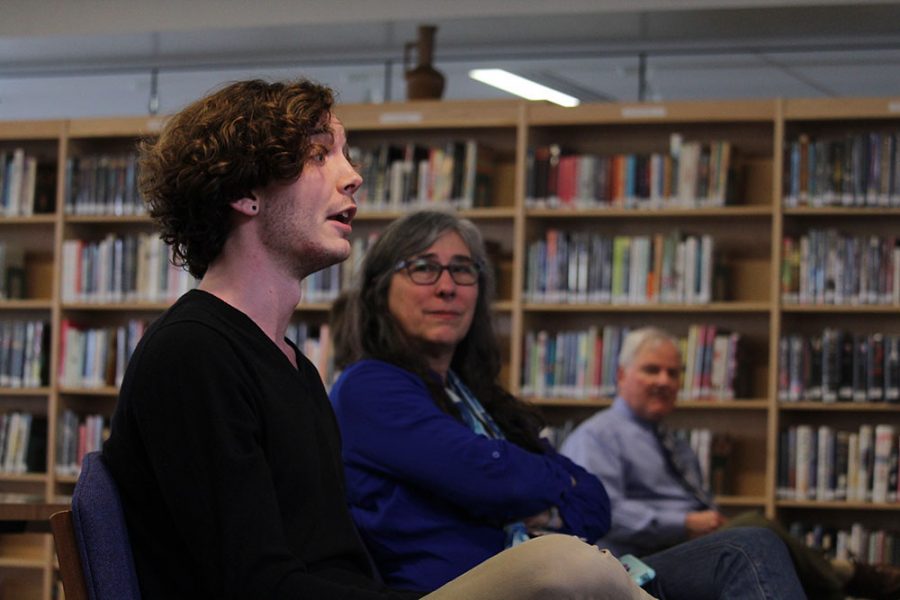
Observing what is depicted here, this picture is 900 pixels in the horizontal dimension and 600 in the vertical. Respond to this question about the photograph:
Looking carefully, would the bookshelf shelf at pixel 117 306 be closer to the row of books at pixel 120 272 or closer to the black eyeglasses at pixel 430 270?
the row of books at pixel 120 272

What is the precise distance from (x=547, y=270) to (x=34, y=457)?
2638 millimetres

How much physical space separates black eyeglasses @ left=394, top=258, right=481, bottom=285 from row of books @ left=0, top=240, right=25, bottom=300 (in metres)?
4.13

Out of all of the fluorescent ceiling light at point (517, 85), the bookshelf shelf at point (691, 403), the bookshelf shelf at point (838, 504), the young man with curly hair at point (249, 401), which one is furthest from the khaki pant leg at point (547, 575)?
the fluorescent ceiling light at point (517, 85)

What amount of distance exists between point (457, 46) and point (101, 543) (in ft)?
19.7

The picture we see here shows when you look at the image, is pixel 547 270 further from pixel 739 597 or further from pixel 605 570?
pixel 605 570

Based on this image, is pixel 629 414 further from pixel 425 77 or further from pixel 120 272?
pixel 120 272

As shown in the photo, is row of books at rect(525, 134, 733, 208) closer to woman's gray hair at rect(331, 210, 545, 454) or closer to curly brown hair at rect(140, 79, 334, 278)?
woman's gray hair at rect(331, 210, 545, 454)

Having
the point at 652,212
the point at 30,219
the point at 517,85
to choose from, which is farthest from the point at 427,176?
the point at 517,85

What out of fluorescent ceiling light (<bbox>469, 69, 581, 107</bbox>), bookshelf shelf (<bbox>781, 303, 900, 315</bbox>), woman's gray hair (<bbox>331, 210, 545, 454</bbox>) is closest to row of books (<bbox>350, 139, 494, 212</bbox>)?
bookshelf shelf (<bbox>781, 303, 900, 315</bbox>)

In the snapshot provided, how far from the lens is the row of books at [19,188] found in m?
6.25

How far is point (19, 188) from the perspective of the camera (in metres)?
6.27

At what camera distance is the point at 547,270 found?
5633 mm

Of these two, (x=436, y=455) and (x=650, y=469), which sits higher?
(x=436, y=455)

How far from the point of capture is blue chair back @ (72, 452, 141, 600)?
60.4 inches
